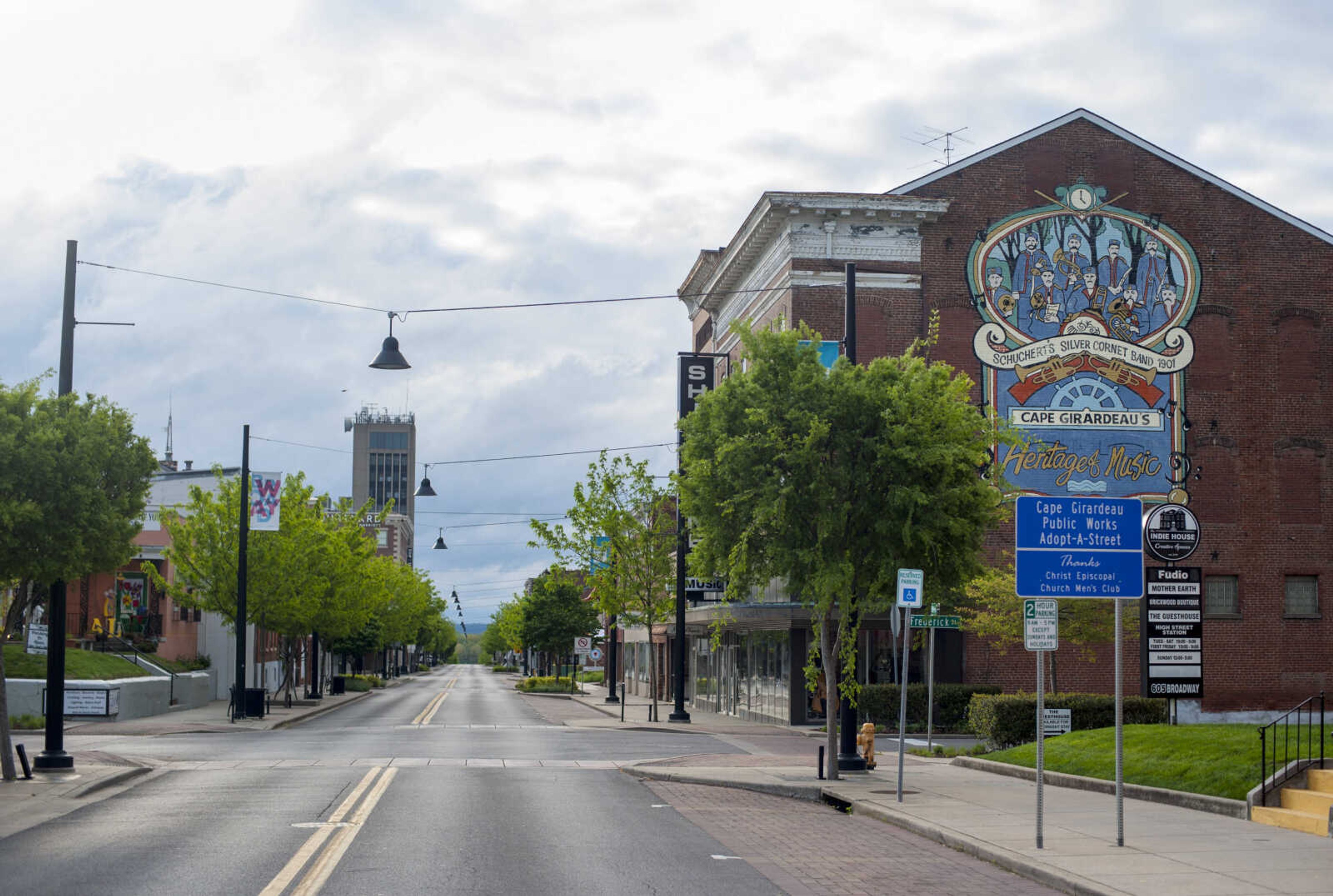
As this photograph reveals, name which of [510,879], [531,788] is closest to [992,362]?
[531,788]

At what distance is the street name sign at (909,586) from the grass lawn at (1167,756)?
346 centimetres

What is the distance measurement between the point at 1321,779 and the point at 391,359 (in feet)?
56.7

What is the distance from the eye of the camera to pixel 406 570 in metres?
101

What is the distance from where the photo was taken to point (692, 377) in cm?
4091

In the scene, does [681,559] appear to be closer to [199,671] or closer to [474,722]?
[474,722]

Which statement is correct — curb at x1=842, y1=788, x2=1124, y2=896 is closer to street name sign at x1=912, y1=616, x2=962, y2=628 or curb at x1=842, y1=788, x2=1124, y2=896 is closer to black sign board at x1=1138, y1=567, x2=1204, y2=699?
black sign board at x1=1138, y1=567, x2=1204, y2=699

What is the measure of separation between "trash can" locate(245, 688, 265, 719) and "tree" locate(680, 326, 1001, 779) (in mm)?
24497

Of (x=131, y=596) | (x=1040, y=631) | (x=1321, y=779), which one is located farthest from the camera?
(x=131, y=596)

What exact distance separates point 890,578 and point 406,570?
83.0 meters

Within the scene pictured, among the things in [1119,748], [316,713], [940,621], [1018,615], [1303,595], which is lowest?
[316,713]

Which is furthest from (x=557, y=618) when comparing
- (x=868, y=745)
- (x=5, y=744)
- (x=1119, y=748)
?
(x=1119, y=748)

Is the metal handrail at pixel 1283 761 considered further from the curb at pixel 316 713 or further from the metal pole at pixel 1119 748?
the curb at pixel 316 713

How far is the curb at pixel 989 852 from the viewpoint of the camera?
38.8ft

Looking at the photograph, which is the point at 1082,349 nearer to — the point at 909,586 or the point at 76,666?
the point at 909,586
